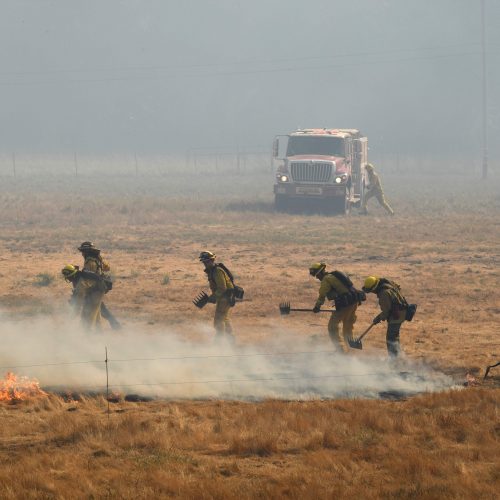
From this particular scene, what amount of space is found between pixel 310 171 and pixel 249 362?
22310 mm

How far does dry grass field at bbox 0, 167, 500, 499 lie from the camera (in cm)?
877

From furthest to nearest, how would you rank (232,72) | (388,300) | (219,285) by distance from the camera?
(232,72), (219,285), (388,300)

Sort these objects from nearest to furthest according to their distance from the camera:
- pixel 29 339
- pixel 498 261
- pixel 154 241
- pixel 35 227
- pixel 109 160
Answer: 1. pixel 29 339
2. pixel 498 261
3. pixel 154 241
4. pixel 35 227
5. pixel 109 160

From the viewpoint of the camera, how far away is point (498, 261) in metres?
25.5

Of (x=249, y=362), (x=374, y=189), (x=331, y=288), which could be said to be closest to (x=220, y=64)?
(x=374, y=189)

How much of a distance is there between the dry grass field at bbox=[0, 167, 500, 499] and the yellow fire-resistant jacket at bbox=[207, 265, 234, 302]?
115 cm

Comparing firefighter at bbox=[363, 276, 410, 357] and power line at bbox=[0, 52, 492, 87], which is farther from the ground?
power line at bbox=[0, 52, 492, 87]

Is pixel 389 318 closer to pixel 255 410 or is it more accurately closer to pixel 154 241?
pixel 255 410

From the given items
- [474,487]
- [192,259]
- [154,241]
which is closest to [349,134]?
[154,241]

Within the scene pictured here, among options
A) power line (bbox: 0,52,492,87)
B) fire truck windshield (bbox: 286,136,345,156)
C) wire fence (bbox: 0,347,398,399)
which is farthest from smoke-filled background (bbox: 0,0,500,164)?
wire fence (bbox: 0,347,398,399)

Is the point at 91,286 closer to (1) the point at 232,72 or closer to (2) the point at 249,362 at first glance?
(2) the point at 249,362

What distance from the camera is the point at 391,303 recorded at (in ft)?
41.9

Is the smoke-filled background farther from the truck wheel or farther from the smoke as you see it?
the smoke

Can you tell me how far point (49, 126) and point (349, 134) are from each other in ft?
295
